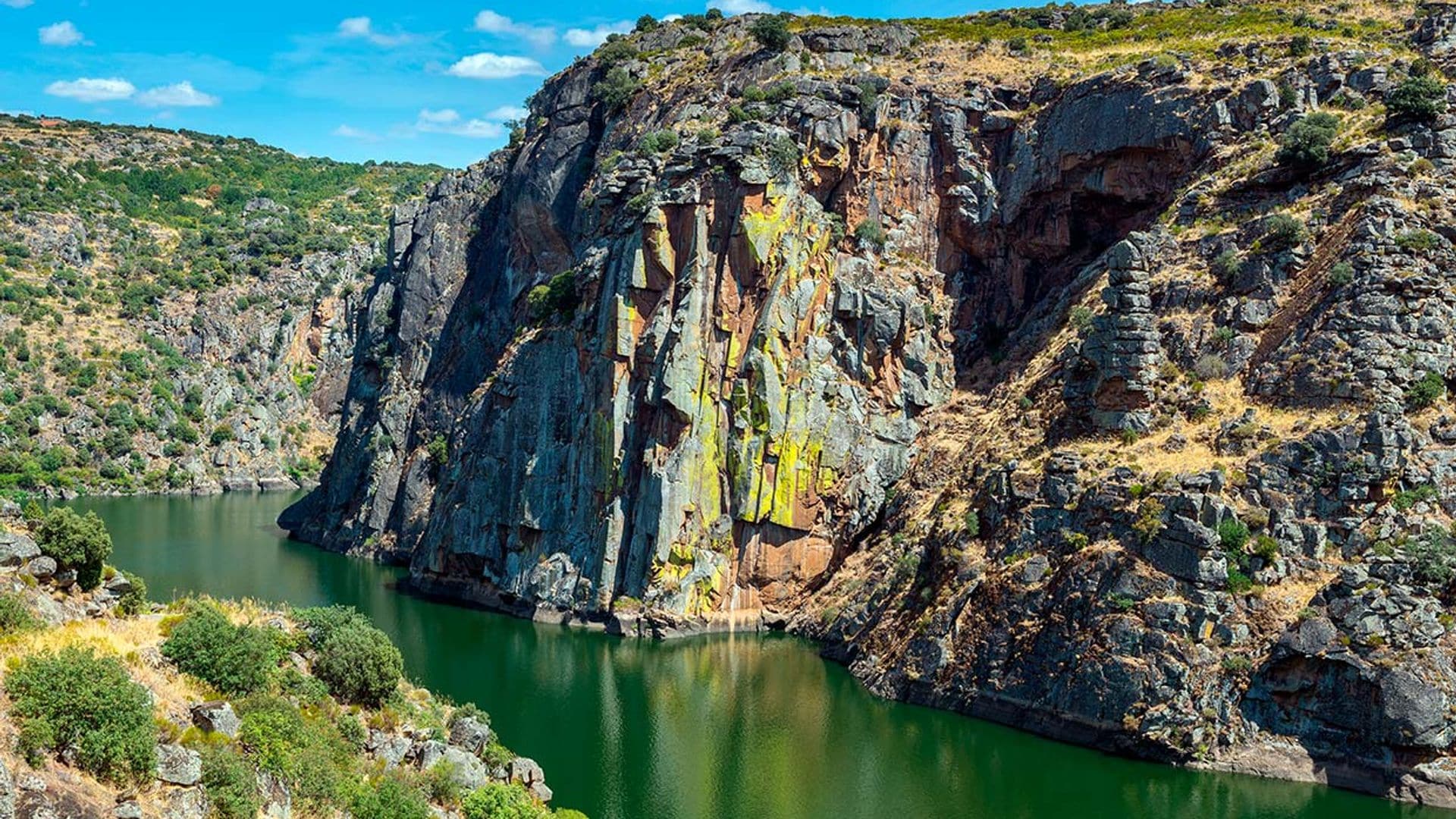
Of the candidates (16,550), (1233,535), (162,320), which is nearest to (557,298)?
(1233,535)

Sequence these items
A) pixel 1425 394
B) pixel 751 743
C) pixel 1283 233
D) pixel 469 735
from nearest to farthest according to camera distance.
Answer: pixel 469 735
pixel 1425 394
pixel 751 743
pixel 1283 233

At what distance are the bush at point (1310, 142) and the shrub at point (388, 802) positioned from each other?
44866 mm

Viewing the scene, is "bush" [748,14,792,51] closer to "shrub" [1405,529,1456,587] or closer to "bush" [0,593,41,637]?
"shrub" [1405,529,1456,587]

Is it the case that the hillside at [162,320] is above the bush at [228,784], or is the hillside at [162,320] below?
above

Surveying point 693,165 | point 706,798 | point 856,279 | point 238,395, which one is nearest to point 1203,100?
point 856,279

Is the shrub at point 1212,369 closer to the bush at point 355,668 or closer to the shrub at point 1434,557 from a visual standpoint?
the shrub at point 1434,557

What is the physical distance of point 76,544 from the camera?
2741cm

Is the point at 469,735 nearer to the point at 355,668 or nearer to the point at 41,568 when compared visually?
the point at 355,668

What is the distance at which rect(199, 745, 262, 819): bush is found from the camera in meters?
20.7

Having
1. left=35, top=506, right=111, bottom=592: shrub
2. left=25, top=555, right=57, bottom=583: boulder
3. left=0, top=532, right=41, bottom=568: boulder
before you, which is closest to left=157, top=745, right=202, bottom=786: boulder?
left=25, top=555, right=57, bottom=583: boulder

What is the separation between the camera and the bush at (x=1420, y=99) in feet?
166

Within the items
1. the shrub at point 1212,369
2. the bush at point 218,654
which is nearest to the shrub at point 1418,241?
the shrub at point 1212,369

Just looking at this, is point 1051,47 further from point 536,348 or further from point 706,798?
point 706,798

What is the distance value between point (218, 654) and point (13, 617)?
11.9 ft
